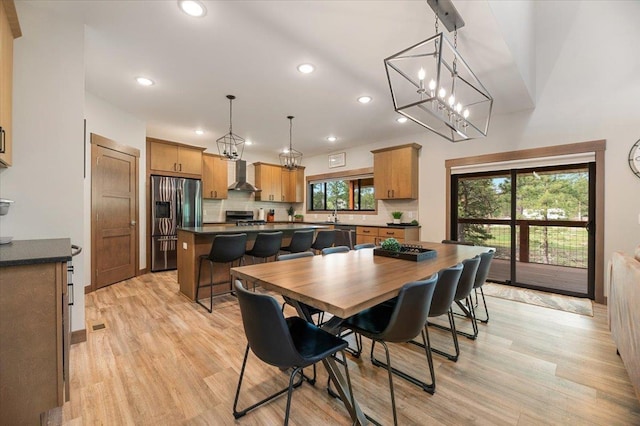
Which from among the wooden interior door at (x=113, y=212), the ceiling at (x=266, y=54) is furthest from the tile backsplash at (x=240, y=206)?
the ceiling at (x=266, y=54)

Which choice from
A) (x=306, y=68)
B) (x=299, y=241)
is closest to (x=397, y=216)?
(x=299, y=241)

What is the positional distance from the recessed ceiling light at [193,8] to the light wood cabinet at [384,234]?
162 inches

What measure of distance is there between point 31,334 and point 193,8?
2292 mm

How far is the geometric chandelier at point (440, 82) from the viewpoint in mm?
1927

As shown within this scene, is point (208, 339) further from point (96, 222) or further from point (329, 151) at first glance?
point (329, 151)

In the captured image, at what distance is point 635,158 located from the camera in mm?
3203

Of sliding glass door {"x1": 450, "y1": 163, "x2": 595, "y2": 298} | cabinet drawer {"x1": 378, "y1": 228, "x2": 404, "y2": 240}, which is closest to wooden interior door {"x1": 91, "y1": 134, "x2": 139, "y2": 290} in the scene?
cabinet drawer {"x1": 378, "y1": 228, "x2": 404, "y2": 240}

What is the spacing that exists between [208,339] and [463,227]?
4.26 metres

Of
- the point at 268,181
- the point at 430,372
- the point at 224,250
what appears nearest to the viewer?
the point at 430,372

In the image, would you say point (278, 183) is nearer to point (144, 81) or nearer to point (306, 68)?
point (144, 81)

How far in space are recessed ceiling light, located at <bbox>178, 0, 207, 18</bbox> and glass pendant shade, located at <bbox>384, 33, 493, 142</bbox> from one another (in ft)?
4.73

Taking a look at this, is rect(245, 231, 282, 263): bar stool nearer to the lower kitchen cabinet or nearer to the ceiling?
the ceiling

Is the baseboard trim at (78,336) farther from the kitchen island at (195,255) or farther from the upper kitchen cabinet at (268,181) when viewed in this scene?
the upper kitchen cabinet at (268,181)

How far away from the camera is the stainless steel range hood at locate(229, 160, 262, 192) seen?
6239mm
